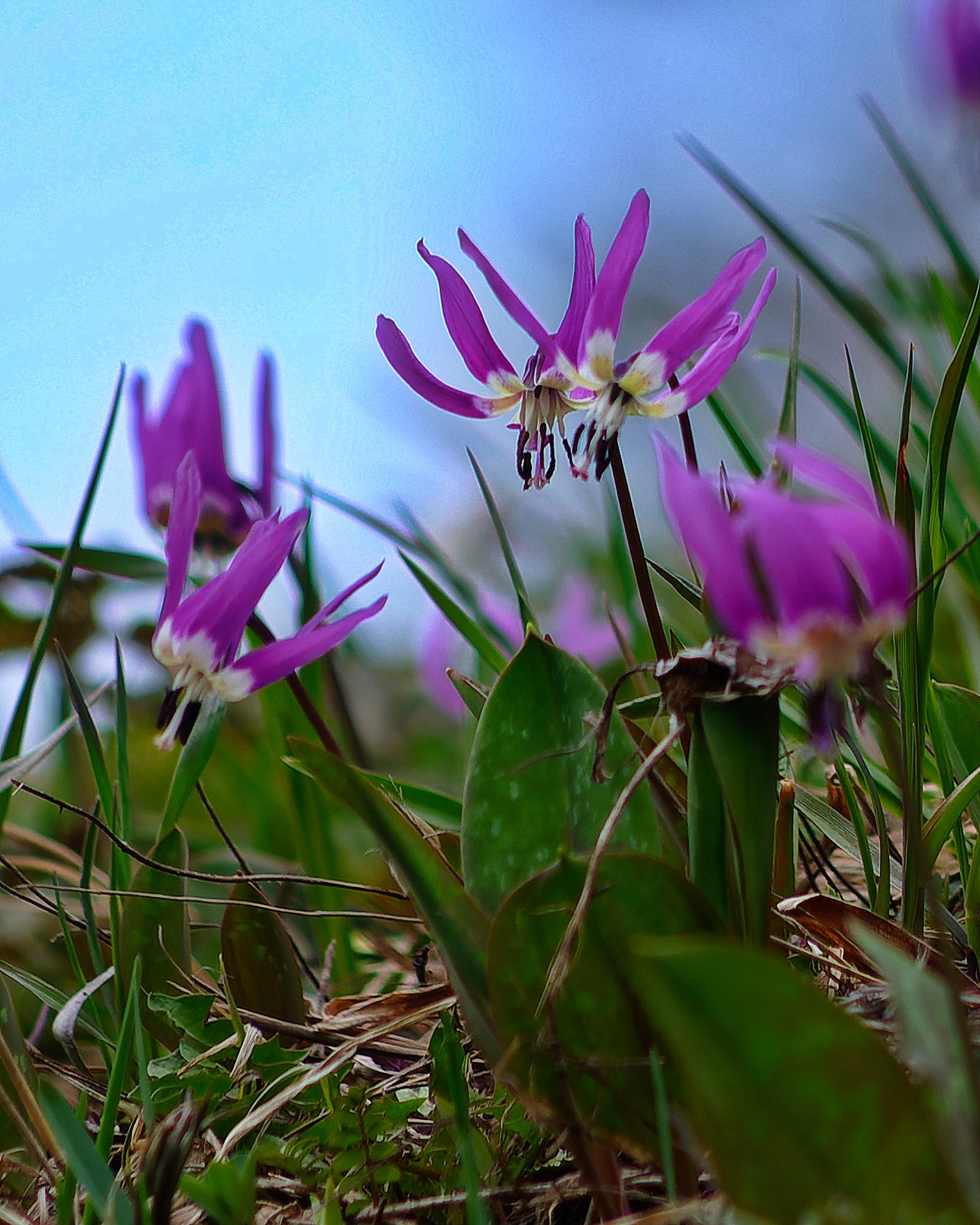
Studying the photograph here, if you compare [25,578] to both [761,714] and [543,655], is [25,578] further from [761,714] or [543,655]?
[761,714]

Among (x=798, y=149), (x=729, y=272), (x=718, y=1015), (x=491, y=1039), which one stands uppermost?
(x=798, y=149)

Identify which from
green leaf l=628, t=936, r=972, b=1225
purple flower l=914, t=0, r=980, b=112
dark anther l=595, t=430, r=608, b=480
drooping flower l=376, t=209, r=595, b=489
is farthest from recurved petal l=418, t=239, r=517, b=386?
purple flower l=914, t=0, r=980, b=112

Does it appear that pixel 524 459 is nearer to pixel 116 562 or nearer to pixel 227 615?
pixel 227 615

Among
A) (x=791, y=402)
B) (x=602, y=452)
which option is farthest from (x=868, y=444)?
(x=602, y=452)

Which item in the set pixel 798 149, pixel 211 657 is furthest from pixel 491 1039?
pixel 798 149

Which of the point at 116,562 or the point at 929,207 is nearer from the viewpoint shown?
the point at 116,562

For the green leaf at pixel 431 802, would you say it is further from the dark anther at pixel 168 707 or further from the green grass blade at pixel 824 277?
the green grass blade at pixel 824 277
